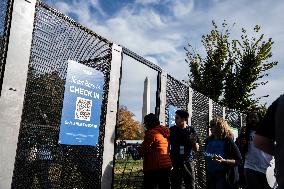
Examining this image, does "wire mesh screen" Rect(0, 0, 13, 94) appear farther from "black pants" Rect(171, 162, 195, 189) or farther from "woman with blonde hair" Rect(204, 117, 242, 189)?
"black pants" Rect(171, 162, 195, 189)

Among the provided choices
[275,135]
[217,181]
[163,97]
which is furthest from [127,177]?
[275,135]

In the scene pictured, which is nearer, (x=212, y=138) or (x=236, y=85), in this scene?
(x=212, y=138)

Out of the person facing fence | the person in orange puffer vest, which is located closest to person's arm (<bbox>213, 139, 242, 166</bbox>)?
the person facing fence

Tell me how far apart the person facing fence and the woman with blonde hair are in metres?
0.55

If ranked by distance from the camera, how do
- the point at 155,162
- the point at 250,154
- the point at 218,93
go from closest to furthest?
the point at 250,154 < the point at 155,162 < the point at 218,93

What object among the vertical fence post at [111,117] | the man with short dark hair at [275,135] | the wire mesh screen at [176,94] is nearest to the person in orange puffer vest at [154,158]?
the vertical fence post at [111,117]

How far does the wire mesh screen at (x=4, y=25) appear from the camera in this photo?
3961 mm

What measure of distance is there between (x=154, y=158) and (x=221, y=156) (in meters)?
1.06

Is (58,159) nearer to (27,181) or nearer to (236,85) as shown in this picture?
(27,181)

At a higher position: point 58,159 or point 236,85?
point 236,85

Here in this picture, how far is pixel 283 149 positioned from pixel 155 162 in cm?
359

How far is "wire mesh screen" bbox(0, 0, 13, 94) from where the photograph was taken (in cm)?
396

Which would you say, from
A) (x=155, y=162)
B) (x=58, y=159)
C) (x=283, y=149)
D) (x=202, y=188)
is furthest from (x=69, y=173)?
(x=202, y=188)

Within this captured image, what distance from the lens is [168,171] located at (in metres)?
5.95
